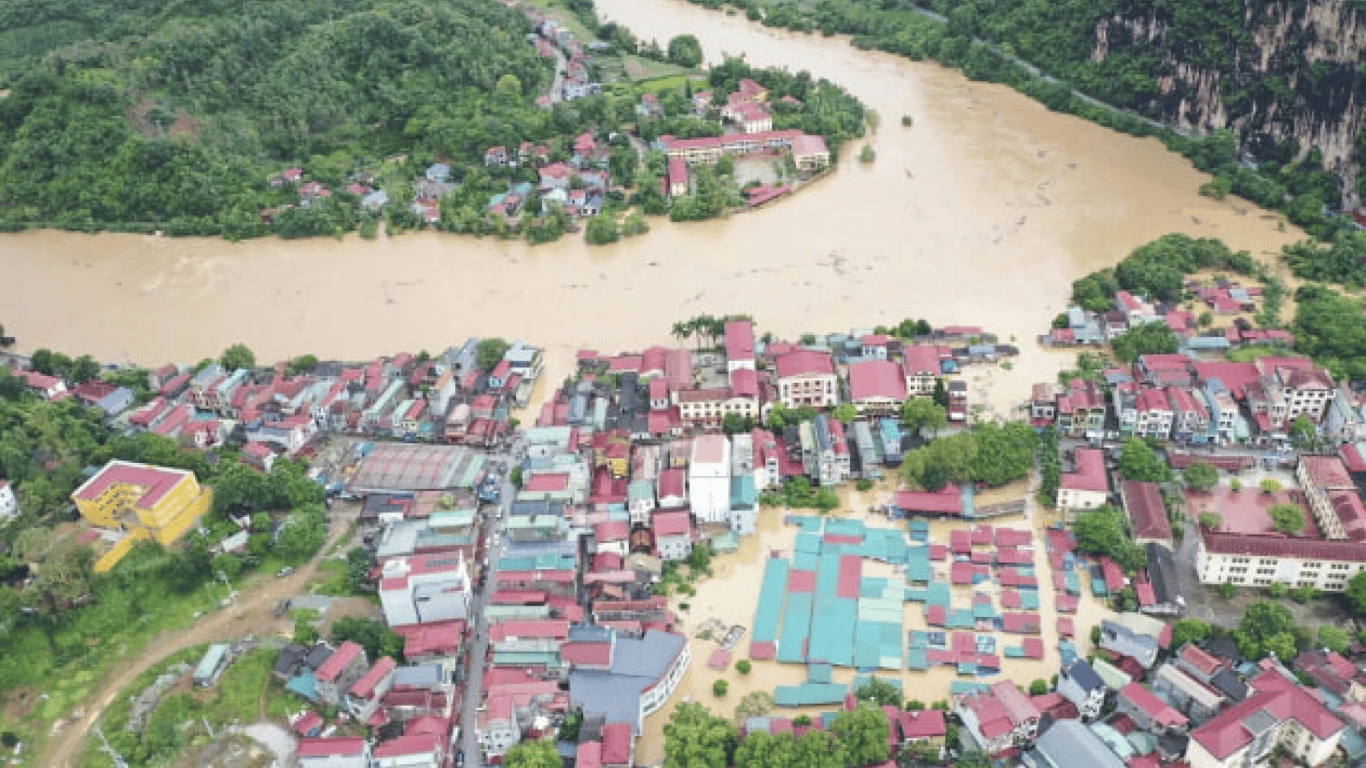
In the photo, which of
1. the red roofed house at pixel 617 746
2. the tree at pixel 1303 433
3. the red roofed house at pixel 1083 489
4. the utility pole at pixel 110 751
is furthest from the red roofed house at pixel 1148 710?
the utility pole at pixel 110 751

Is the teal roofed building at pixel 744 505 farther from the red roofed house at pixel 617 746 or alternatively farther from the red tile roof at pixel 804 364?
the red roofed house at pixel 617 746

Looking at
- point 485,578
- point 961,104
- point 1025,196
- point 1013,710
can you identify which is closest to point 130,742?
point 485,578

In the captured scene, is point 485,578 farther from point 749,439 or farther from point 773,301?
point 773,301

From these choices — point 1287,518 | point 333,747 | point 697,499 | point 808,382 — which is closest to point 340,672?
point 333,747

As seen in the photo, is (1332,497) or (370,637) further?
(1332,497)

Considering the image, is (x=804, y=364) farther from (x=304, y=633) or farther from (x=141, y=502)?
(x=141, y=502)

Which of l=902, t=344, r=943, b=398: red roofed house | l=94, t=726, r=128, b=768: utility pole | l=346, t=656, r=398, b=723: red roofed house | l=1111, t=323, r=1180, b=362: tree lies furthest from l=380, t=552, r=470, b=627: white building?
l=1111, t=323, r=1180, b=362: tree

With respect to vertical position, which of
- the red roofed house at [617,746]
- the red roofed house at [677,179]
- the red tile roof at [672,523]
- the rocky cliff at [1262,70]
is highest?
the rocky cliff at [1262,70]

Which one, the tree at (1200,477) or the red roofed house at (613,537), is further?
the tree at (1200,477)
